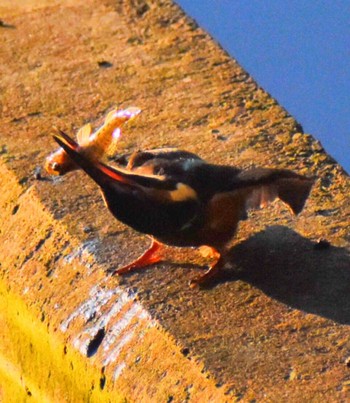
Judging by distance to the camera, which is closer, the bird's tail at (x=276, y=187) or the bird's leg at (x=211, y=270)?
the bird's leg at (x=211, y=270)

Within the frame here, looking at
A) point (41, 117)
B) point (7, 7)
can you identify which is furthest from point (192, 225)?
point (7, 7)

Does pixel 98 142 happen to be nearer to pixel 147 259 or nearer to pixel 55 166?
pixel 55 166

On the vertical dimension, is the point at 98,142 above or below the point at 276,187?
below

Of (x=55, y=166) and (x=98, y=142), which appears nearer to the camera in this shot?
(x=98, y=142)

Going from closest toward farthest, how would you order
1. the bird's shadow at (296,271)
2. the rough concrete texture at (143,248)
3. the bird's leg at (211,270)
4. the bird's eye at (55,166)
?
the rough concrete texture at (143,248)
the bird's shadow at (296,271)
the bird's leg at (211,270)
the bird's eye at (55,166)

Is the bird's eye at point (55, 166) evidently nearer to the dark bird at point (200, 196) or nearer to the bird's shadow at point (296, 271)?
the dark bird at point (200, 196)

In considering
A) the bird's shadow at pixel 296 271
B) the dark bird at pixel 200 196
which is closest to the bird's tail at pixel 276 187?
the dark bird at pixel 200 196

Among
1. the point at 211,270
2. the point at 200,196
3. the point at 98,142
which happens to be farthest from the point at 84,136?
the point at 211,270

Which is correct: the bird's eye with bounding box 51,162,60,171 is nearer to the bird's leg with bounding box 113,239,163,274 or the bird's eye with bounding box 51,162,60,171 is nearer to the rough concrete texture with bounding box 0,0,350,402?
the rough concrete texture with bounding box 0,0,350,402

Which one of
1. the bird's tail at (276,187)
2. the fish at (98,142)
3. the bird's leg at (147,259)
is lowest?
the bird's leg at (147,259)
